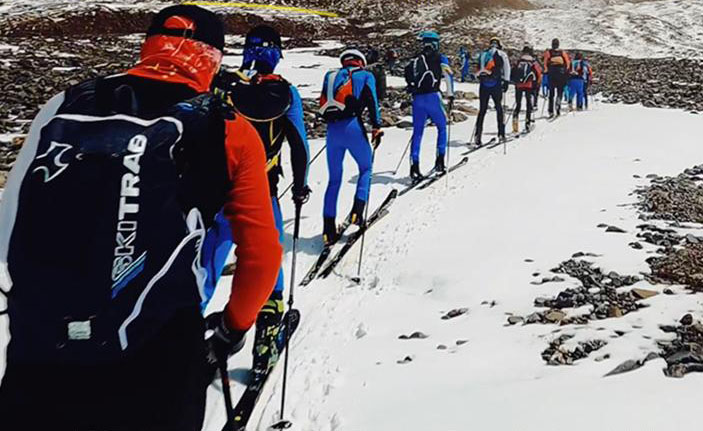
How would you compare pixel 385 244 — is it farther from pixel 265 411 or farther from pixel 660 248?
pixel 265 411

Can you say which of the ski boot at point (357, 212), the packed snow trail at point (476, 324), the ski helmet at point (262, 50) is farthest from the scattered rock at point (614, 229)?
the ski helmet at point (262, 50)

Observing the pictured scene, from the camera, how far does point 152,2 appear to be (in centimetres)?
4966

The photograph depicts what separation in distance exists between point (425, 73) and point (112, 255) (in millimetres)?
8909

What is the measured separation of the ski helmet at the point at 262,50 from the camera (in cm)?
484

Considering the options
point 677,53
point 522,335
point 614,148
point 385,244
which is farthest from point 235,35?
point 522,335

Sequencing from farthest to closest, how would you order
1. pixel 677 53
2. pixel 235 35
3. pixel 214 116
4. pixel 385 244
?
pixel 235 35
pixel 677 53
pixel 385 244
pixel 214 116

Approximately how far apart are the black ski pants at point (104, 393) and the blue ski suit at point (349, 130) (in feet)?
18.3

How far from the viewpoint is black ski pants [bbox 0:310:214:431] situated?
1.65 meters

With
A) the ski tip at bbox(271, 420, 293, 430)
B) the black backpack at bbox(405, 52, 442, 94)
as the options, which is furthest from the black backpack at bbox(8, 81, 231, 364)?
the black backpack at bbox(405, 52, 442, 94)

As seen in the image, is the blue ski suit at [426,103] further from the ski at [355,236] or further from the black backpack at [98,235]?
the black backpack at [98,235]

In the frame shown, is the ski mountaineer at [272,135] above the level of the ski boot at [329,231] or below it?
above

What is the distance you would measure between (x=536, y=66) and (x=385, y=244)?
33.4ft

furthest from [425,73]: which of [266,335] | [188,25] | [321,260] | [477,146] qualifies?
[188,25]

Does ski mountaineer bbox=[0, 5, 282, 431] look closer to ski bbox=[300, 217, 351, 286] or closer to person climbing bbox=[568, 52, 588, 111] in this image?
ski bbox=[300, 217, 351, 286]
